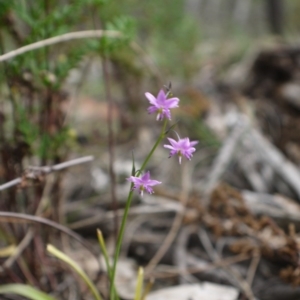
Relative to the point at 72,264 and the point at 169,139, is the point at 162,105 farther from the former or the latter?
the point at 72,264

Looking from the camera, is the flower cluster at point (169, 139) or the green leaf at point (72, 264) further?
the green leaf at point (72, 264)

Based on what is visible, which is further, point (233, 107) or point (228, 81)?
point (228, 81)

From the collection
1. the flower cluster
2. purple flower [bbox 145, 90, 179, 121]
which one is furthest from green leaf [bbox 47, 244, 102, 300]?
purple flower [bbox 145, 90, 179, 121]

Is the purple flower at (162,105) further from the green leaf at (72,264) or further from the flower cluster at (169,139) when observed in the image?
the green leaf at (72,264)

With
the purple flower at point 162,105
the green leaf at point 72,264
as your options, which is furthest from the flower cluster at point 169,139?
the green leaf at point 72,264

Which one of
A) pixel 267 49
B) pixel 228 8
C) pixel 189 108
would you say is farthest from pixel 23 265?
pixel 228 8

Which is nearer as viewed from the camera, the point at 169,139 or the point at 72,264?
the point at 169,139

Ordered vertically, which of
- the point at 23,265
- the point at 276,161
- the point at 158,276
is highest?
the point at 276,161

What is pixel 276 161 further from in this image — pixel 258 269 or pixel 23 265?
pixel 23 265

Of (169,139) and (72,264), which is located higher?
(169,139)

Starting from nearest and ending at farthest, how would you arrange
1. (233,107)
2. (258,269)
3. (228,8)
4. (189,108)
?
(258,269) → (189,108) → (233,107) → (228,8)

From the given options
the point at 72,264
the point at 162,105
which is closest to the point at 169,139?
the point at 162,105
